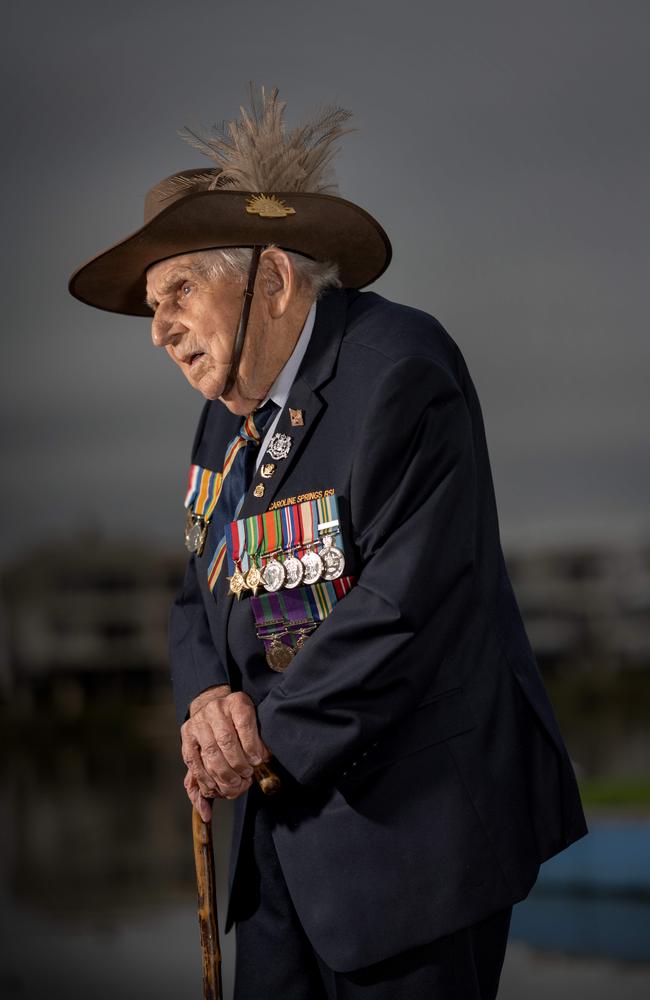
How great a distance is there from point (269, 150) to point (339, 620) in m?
0.60

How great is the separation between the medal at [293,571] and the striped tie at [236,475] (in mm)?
158

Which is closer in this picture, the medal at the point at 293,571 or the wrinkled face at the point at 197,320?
the medal at the point at 293,571

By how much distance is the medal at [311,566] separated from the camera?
3.94ft

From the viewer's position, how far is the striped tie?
4.53 feet

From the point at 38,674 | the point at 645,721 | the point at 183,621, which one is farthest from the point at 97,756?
the point at 183,621

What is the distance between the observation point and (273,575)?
4.09 feet

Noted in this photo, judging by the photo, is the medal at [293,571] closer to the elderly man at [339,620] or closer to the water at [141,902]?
the elderly man at [339,620]

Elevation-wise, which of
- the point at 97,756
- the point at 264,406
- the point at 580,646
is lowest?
the point at 97,756

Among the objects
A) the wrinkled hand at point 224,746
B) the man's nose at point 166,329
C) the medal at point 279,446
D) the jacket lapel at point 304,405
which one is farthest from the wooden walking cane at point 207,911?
the man's nose at point 166,329

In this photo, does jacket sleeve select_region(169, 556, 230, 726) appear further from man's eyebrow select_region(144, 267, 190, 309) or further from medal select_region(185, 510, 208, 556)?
man's eyebrow select_region(144, 267, 190, 309)

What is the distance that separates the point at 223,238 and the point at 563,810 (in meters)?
0.78

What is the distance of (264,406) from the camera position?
4.53 ft

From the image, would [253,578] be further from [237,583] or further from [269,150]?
[269,150]

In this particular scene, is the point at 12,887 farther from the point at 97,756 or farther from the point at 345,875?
the point at 345,875
